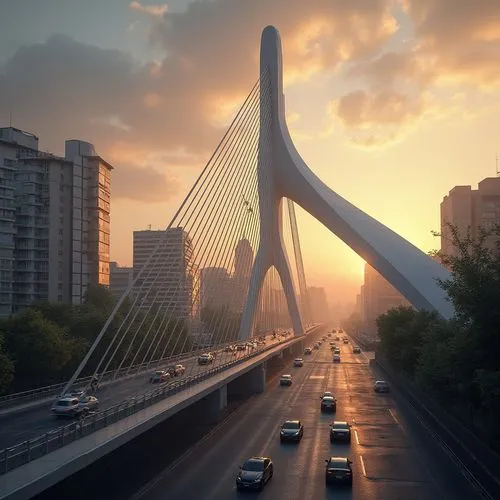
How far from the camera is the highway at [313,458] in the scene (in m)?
14.0

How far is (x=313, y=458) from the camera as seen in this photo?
687 inches

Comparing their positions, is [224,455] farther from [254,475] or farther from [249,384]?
[249,384]

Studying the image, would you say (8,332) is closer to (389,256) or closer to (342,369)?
(389,256)

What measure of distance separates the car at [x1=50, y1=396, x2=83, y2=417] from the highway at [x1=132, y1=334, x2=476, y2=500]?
2.68 meters

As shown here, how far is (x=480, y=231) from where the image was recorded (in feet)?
48.3

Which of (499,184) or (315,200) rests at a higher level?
(499,184)

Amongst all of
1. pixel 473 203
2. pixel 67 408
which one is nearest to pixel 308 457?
pixel 67 408

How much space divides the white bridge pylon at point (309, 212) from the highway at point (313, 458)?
588 cm

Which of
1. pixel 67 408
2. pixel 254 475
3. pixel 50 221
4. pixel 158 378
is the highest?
pixel 50 221

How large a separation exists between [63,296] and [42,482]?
4316cm

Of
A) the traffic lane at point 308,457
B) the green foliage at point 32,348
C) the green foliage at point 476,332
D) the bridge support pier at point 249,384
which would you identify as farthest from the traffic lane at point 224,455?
the green foliage at point 32,348

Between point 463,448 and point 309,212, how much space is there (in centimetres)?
2027

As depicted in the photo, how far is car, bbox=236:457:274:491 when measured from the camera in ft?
45.4

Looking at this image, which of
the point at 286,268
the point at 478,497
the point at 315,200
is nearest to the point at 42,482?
the point at 478,497
